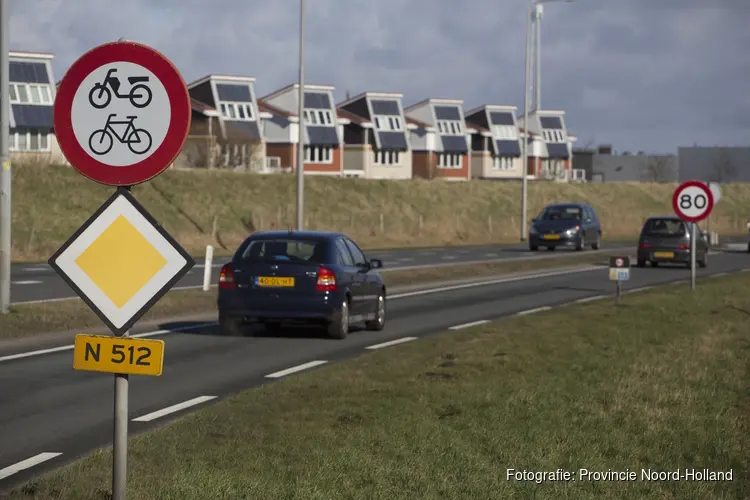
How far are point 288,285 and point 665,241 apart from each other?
24.6 metres

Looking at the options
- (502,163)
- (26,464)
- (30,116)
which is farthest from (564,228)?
(502,163)

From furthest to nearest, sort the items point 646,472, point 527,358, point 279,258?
point 279,258
point 527,358
point 646,472

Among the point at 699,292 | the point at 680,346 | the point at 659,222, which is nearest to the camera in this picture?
the point at 680,346

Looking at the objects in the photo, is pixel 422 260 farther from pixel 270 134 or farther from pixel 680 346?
pixel 270 134

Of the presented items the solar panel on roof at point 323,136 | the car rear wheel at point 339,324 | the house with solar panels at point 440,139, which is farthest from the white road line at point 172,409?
the house with solar panels at point 440,139

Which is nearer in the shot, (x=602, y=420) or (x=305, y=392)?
(x=602, y=420)

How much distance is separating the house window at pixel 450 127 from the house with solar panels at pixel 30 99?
49.4m

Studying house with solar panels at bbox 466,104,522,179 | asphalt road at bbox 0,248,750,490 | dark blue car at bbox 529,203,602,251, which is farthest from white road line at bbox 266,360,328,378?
house with solar panels at bbox 466,104,522,179

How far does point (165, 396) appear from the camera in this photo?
1188 centimetres

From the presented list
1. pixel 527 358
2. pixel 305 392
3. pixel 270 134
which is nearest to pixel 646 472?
pixel 305 392

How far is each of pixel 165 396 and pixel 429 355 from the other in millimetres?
3652

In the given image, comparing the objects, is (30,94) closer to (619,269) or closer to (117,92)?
(619,269)

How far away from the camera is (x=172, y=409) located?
10992 mm

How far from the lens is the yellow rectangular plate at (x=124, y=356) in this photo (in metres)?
5.73
